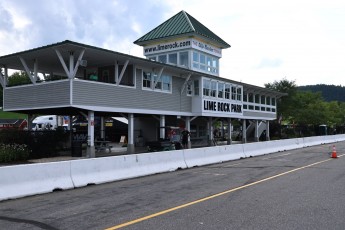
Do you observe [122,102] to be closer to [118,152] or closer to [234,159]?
[118,152]

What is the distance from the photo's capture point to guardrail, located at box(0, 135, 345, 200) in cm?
1038

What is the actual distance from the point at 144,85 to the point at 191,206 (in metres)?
19.1

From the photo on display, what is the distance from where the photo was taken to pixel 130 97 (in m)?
25.3

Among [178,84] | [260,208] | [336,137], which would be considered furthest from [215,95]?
[260,208]

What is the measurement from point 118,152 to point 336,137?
3153 centimetres

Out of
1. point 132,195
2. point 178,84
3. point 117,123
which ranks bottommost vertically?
point 132,195

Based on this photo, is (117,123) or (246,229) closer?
(246,229)

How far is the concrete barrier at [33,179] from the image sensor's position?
397 inches

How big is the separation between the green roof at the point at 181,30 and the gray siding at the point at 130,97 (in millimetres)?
6572

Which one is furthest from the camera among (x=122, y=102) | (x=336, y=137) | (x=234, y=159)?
(x=336, y=137)

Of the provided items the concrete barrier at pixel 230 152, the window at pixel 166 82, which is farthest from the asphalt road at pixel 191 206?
the window at pixel 166 82

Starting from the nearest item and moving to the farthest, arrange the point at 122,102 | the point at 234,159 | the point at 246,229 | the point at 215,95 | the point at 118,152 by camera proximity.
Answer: the point at 246,229 → the point at 234,159 → the point at 122,102 → the point at 118,152 → the point at 215,95

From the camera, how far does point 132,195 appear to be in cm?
1020

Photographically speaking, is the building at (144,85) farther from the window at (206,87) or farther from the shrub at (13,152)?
the shrub at (13,152)
